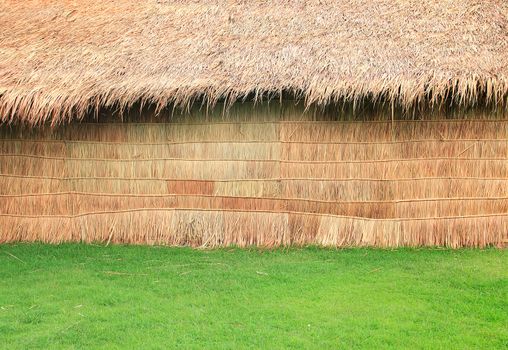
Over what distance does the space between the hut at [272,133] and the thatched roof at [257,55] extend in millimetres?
22

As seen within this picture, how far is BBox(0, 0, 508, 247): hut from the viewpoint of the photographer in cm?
643

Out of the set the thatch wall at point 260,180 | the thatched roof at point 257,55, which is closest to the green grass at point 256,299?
the thatch wall at point 260,180

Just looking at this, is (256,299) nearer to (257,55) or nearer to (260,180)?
(260,180)

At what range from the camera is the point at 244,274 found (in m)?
5.60

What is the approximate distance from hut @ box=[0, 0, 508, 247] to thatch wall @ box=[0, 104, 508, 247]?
14 millimetres

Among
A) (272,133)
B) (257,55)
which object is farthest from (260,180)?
(257,55)

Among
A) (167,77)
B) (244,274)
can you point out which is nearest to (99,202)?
(167,77)

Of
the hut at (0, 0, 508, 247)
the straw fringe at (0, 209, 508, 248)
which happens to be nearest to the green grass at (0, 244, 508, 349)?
the straw fringe at (0, 209, 508, 248)

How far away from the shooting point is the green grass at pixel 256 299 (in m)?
4.16

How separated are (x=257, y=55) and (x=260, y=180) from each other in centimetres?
132

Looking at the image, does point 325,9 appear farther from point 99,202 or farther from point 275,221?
point 99,202

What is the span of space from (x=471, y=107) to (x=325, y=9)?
2.21 metres

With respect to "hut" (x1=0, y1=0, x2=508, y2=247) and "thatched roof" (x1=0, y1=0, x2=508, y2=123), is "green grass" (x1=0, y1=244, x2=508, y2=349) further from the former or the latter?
"thatched roof" (x1=0, y1=0, x2=508, y2=123)

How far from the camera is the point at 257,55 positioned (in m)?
6.77
